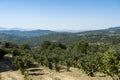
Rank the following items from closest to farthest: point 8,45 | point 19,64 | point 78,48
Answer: point 19,64, point 8,45, point 78,48

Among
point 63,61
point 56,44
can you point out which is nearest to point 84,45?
point 56,44

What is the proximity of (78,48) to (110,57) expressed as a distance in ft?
344

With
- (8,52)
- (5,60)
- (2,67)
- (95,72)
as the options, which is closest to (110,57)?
(95,72)

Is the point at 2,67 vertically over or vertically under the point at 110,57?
under

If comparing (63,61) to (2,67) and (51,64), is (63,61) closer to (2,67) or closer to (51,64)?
(51,64)

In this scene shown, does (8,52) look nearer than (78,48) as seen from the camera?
Yes

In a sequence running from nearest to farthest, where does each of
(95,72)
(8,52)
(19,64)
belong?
(19,64)
(95,72)
(8,52)

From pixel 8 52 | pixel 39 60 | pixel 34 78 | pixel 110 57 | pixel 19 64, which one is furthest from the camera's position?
pixel 8 52

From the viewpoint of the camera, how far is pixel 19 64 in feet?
258

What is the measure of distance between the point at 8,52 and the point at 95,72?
49.0 m

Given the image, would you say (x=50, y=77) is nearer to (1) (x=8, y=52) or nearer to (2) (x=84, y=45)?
(1) (x=8, y=52)

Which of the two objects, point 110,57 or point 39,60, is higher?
point 110,57

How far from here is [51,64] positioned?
89625mm

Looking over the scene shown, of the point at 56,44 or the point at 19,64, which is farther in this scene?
the point at 56,44
